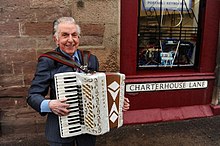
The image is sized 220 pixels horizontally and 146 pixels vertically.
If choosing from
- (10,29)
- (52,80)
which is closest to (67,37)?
(52,80)

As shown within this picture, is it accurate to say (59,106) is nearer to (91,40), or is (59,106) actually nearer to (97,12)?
(91,40)

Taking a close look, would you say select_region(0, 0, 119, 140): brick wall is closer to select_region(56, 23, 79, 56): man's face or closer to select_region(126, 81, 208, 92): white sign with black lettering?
select_region(126, 81, 208, 92): white sign with black lettering

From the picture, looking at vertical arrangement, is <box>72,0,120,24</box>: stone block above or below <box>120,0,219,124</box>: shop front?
above

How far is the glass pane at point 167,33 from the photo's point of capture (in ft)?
13.1

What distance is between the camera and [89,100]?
1646 mm

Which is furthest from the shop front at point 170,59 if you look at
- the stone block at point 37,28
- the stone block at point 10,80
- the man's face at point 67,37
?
the man's face at point 67,37

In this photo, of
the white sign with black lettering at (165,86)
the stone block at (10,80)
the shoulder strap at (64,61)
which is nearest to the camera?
the shoulder strap at (64,61)

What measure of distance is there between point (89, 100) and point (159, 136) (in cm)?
216

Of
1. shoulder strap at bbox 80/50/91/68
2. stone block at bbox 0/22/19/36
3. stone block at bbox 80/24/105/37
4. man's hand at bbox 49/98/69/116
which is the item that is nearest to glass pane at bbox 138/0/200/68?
stone block at bbox 80/24/105/37

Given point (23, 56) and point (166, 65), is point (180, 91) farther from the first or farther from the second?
point (23, 56)

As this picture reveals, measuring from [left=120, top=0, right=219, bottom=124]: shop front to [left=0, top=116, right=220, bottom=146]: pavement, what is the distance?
7.2 inches

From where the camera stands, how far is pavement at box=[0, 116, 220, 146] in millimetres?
3242

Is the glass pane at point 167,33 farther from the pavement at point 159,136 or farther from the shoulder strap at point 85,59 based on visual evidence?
the shoulder strap at point 85,59

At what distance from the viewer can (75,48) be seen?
1.80 meters
